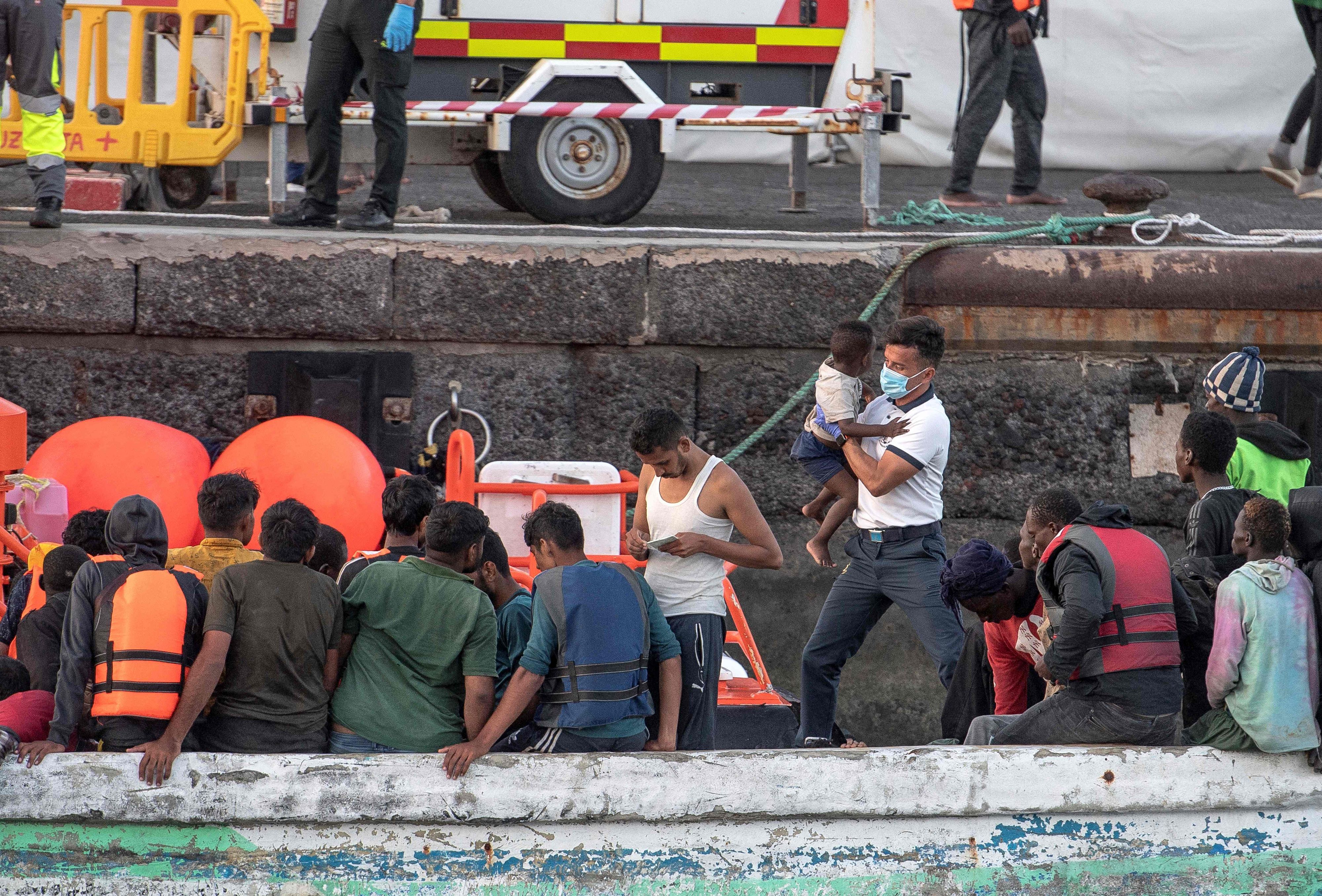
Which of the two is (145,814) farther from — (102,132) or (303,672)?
(102,132)

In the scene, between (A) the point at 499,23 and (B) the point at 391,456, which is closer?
(B) the point at 391,456

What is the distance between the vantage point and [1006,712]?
407 cm

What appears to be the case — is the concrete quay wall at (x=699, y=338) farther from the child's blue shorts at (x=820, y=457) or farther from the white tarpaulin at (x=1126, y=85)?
the white tarpaulin at (x=1126, y=85)

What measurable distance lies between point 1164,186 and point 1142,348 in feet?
2.60

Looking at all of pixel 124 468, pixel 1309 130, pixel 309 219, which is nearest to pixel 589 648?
pixel 124 468

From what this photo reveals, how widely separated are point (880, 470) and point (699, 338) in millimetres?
1404

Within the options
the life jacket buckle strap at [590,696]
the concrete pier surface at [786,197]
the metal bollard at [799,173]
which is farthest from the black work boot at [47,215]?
the metal bollard at [799,173]

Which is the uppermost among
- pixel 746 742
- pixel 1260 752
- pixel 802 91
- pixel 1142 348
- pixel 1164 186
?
pixel 802 91

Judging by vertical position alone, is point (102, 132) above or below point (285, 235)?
above

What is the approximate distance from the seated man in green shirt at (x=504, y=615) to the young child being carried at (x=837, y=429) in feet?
3.93

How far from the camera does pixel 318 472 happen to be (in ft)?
15.5

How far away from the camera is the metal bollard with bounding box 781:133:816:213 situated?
23.3 ft

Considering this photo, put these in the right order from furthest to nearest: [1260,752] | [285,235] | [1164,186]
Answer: [1164,186] → [285,235] → [1260,752]

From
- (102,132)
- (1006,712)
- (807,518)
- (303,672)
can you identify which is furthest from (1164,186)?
(102,132)
